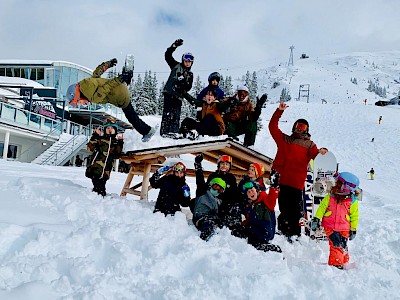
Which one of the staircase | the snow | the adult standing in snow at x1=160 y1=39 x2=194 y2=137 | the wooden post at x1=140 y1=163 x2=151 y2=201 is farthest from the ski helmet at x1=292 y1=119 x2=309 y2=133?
the staircase

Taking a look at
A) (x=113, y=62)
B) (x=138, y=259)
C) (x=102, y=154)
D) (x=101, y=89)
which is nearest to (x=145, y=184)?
(x=102, y=154)

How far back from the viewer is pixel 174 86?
7102mm

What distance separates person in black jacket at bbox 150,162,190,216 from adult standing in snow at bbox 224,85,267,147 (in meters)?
1.77

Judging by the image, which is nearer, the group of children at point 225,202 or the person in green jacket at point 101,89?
the group of children at point 225,202

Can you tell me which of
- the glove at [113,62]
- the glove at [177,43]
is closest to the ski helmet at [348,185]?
the glove at [177,43]

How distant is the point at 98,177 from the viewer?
6570mm

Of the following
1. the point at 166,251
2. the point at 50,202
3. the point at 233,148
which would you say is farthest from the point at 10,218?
the point at 233,148

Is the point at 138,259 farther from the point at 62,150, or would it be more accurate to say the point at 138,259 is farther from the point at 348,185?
the point at 62,150

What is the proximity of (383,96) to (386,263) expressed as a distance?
19673 centimetres

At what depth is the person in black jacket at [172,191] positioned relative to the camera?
5.84 meters

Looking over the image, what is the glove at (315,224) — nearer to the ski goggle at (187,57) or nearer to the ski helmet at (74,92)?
the ski goggle at (187,57)

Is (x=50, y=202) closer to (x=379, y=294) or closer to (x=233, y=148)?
(x=233, y=148)

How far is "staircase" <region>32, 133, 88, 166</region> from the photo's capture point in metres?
22.6

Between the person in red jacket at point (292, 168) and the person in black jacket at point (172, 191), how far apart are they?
5.04ft
